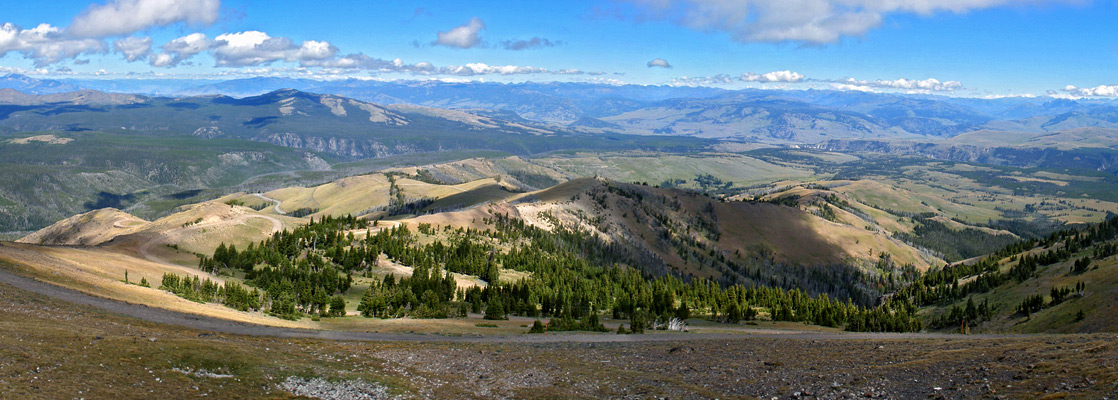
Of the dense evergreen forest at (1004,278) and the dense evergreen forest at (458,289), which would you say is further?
the dense evergreen forest at (1004,278)

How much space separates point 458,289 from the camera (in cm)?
10862

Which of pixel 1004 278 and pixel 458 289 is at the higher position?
pixel 1004 278

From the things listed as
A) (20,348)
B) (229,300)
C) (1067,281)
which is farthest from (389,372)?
(1067,281)

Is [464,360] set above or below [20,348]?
below

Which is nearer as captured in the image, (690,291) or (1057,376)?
(1057,376)

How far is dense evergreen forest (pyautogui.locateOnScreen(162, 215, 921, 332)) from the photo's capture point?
80812mm

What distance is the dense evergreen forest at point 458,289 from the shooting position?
80.8m

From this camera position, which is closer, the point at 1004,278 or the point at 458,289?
the point at 458,289

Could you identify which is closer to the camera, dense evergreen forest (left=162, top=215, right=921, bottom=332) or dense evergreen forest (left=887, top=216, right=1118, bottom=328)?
dense evergreen forest (left=162, top=215, right=921, bottom=332)

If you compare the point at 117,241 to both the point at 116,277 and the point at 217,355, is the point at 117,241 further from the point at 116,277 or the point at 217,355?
the point at 217,355

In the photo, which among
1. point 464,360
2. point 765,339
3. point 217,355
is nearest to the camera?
point 217,355

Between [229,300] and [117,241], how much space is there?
6900 cm

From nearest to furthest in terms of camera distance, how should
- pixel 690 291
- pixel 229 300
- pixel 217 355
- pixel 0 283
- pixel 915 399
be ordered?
1. pixel 915 399
2. pixel 217 355
3. pixel 0 283
4. pixel 229 300
5. pixel 690 291

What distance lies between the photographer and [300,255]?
404 ft
